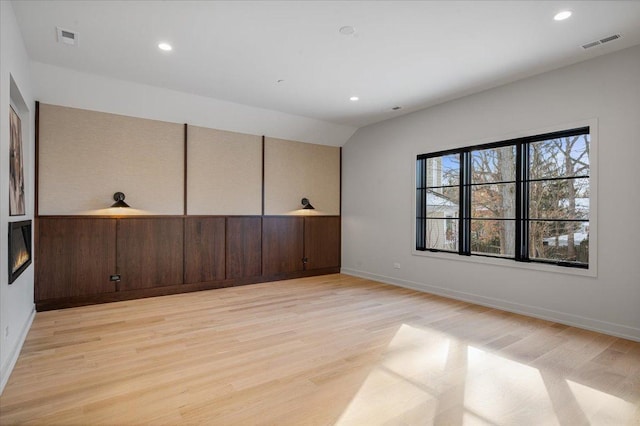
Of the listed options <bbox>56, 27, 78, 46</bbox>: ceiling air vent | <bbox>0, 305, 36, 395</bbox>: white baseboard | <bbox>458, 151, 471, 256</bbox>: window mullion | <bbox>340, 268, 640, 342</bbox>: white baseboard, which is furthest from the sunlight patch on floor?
<bbox>56, 27, 78, 46</bbox>: ceiling air vent

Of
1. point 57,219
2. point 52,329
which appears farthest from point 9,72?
point 52,329

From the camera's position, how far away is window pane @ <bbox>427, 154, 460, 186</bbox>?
5508 mm

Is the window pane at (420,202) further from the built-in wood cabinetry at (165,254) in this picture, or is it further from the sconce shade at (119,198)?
the sconce shade at (119,198)

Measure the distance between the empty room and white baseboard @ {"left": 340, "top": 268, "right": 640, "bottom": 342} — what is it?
3 cm

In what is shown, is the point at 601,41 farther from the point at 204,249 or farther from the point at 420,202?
the point at 204,249

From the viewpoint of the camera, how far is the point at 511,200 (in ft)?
15.6

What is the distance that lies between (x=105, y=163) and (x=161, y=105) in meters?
1.16

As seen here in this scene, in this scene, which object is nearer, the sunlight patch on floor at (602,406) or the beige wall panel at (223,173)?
the sunlight patch on floor at (602,406)

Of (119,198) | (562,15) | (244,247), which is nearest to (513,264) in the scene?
(562,15)

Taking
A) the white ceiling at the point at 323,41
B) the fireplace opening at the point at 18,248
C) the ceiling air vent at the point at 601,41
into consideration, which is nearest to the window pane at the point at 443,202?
the white ceiling at the point at 323,41

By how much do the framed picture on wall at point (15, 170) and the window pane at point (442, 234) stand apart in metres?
5.40

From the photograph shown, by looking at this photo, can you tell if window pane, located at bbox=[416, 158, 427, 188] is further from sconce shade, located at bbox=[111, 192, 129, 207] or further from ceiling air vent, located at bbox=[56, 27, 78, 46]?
ceiling air vent, located at bbox=[56, 27, 78, 46]

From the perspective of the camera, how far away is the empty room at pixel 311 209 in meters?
2.62

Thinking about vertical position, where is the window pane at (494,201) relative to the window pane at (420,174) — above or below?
below
